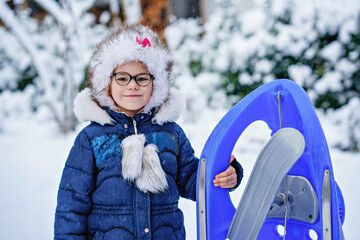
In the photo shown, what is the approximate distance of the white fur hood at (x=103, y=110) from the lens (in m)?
1.38

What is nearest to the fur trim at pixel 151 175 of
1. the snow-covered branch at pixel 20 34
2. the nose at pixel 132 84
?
the nose at pixel 132 84

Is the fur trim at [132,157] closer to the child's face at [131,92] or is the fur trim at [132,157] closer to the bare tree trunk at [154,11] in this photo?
the child's face at [131,92]

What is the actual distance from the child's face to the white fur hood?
0.24 ft

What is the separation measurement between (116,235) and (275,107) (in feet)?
2.44

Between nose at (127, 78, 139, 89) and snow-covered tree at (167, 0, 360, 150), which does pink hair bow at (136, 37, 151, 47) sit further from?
snow-covered tree at (167, 0, 360, 150)

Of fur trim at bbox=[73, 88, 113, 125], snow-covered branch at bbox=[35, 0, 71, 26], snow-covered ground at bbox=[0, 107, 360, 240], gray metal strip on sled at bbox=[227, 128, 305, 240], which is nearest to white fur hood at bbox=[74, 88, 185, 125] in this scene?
fur trim at bbox=[73, 88, 113, 125]

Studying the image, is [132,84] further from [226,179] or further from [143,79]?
[226,179]

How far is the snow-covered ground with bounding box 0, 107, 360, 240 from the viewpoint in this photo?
2760mm

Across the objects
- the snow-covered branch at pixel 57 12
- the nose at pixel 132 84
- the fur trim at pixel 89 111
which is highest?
the snow-covered branch at pixel 57 12

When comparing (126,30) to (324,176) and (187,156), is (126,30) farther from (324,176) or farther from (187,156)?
(324,176)

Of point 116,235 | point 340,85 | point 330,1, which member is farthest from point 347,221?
point 330,1

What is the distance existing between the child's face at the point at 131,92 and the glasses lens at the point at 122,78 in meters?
0.01

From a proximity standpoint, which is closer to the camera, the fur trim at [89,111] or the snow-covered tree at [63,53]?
the fur trim at [89,111]

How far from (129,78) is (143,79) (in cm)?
6
